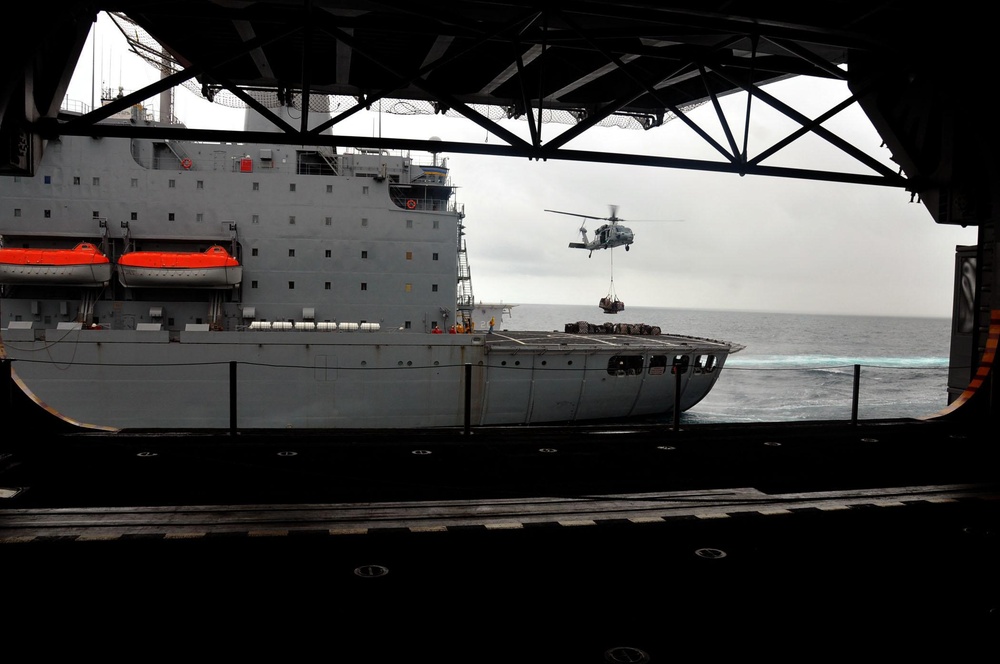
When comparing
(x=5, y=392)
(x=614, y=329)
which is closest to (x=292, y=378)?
(x=5, y=392)

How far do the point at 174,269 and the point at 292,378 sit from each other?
17.2 ft

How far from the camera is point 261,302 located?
22750 millimetres

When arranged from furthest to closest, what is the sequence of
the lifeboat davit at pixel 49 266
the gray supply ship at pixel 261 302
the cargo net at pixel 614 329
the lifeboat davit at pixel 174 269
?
the cargo net at pixel 614 329 < the lifeboat davit at pixel 174 269 < the lifeboat davit at pixel 49 266 < the gray supply ship at pixel 261 302

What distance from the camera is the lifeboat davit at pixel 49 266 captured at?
2012 cm

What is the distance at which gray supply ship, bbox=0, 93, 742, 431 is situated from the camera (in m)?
19.6

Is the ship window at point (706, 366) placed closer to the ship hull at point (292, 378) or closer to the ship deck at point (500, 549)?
the ship hull at point (292, 378)

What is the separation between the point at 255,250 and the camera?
74.6 feet

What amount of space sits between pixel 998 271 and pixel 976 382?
1563 millimetres

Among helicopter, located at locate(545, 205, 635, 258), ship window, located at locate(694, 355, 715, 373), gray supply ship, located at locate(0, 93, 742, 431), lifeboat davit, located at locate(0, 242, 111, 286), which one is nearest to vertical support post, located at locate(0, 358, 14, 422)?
gray supply ship, located at locate(0, 93, 742, 431)

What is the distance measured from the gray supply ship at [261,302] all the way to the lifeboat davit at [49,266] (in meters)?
0.05

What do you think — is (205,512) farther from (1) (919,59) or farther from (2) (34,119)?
(1) (919,59)

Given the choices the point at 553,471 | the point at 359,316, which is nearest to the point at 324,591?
the point at 553,471

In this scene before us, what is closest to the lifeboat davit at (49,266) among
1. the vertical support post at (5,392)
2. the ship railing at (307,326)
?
the ship railing at (307,326)

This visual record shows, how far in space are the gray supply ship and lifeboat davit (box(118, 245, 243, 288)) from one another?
0.19ft
